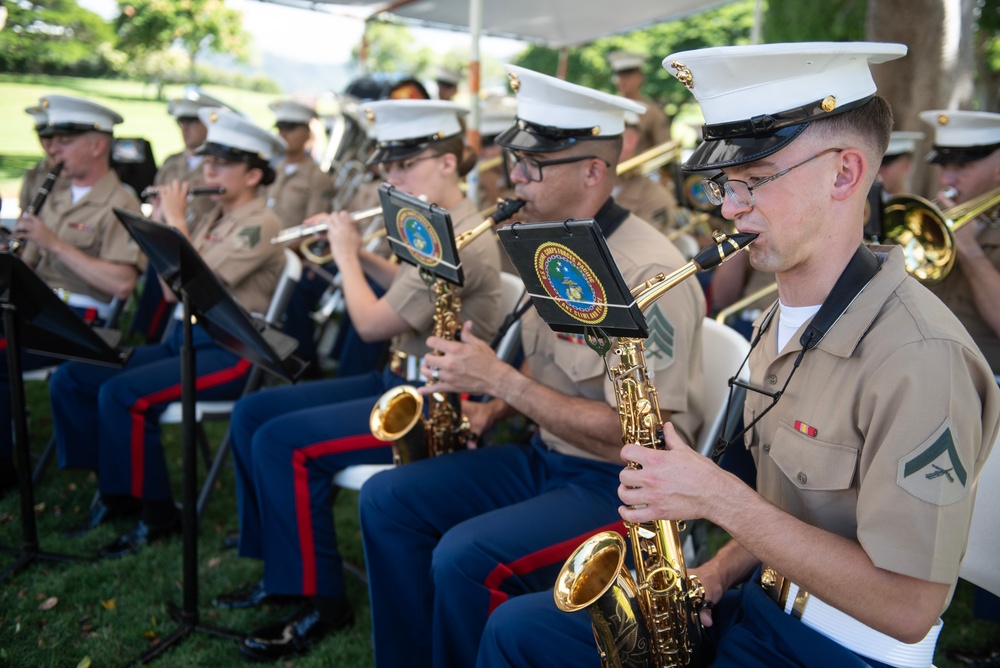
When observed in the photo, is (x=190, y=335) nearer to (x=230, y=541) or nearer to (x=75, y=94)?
(x=230, y=541)

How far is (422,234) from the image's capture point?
2.61m

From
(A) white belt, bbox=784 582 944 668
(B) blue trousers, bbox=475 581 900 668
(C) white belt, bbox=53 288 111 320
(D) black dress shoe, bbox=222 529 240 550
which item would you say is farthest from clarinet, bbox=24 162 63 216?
(A) white belt, bbox=784 582 944 668

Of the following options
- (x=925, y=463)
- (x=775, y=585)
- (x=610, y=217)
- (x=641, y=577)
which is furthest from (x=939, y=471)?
(x=610, y=217)

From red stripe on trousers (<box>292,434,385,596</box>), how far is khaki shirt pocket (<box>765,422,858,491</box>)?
1666 mm

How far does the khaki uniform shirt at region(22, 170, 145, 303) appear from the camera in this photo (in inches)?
172

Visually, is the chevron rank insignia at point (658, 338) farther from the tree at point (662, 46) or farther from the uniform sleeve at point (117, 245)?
the tree at point (662, 46)

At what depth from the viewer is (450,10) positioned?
8930 mm

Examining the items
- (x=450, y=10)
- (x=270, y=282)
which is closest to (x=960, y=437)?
(x=270, y=282)

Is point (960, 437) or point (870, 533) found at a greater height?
point (960, 437)

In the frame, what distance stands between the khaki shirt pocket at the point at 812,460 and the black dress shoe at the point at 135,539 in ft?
9.79

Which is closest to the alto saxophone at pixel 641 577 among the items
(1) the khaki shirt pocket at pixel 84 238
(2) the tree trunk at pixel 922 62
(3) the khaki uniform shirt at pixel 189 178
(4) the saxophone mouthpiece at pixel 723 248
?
(4) the saxophone mouthpiece at pixel 723 248

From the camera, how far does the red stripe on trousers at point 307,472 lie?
302cm

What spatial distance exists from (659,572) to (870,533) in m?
0.57

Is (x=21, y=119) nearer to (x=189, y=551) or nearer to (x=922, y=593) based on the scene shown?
(x=189, y=551)
